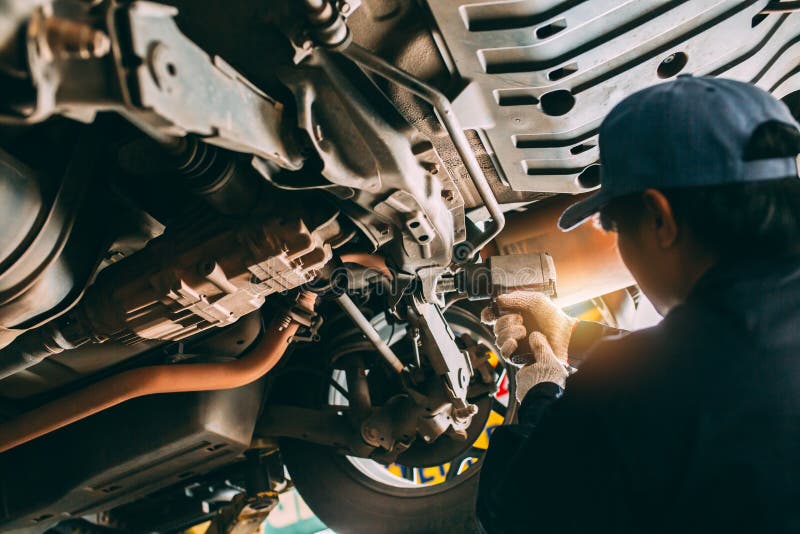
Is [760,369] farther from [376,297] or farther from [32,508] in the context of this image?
[32,508]

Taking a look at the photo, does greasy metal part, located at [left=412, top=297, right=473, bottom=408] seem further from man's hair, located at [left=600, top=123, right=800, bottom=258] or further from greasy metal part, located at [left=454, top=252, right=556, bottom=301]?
man's hair, located at [left=600, top=123, right=800, bottom=258]

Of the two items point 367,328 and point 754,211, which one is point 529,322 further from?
point 754,211

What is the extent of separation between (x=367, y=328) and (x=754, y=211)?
A: 126 centimetres

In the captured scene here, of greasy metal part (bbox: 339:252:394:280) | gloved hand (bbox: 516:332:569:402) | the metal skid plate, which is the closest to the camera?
the metal skid plate

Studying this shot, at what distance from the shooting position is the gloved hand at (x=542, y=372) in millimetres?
1726

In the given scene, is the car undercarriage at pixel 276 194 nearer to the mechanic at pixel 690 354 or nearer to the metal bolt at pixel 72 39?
the metal bolt at pixel 72 39

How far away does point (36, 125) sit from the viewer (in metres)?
1.40

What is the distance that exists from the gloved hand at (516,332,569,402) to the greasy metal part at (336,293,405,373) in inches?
20.6

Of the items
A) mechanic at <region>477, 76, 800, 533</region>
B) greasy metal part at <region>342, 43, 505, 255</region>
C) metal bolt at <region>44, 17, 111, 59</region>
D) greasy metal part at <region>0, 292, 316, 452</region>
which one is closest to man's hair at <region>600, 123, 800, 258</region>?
mechanic at <region>477, 76, 800, 533</region>

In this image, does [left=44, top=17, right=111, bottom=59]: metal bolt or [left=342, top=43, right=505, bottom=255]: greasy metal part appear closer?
[left=44, top=17, right=111, bottom=59]: metal bolt

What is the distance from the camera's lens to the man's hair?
3.51ft

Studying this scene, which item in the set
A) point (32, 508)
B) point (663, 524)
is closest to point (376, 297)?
point (32, 508)

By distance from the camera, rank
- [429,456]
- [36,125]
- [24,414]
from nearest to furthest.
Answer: [36,125]
[24,414]
[429,456]

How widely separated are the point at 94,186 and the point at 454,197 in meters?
0.83
